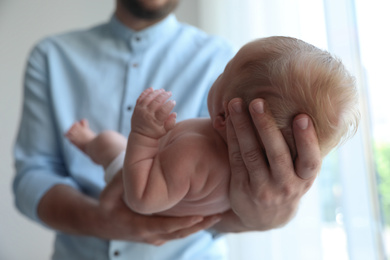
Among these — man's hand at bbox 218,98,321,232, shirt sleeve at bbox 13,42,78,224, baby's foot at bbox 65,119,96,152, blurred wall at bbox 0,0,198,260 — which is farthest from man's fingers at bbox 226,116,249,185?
blurred wall at bbox 0,0,198,260

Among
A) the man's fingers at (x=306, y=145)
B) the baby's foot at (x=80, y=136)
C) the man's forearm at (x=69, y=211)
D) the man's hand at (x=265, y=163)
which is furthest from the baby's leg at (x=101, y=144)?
the man's fingers at (x=306, y=145)

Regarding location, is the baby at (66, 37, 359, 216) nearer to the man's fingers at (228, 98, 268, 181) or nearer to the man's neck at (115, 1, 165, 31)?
the man's fingers at (228, 98, 268, 181)

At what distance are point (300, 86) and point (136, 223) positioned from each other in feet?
1.39

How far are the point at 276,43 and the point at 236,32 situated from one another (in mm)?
1021

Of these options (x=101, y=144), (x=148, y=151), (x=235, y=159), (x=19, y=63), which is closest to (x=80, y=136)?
(x=101, y=144)

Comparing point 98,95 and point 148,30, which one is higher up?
point 148,30

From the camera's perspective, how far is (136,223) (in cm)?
76

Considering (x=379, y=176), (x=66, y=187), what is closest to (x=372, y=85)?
(x=379, y=176)

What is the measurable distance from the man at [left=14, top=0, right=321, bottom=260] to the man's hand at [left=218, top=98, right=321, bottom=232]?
1 centimetres

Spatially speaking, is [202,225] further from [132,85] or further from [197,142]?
[132,85]

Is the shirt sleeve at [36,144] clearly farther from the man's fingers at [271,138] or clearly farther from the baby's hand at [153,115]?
the man's fingers at [271,138]

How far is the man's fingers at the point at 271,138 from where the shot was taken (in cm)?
53

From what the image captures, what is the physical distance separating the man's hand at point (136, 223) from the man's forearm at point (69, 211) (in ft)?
0.13

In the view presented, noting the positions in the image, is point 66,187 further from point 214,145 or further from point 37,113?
point 214,145
